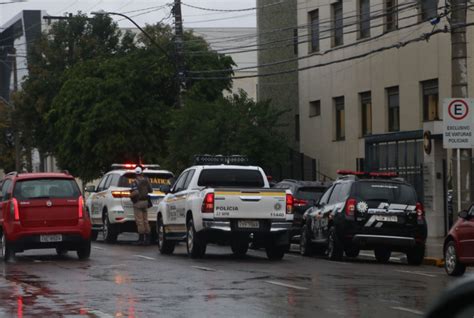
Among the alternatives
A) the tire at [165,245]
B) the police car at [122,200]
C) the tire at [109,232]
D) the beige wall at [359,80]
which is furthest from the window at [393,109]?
the tire at [165,245]

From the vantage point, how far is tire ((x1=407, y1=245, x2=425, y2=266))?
856 inches

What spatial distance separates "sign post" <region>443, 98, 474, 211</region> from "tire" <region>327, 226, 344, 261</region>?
2.51 meters

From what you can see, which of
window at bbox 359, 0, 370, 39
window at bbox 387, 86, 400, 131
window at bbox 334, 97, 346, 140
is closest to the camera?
window at bbox 387, 86, 400, 131

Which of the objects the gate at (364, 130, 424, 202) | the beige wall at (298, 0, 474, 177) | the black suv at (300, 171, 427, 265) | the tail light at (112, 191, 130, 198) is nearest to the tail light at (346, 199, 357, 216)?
the black suv at (300, 171, 427, 265)

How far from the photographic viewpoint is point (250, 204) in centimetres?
2144

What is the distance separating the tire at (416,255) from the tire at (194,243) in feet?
13.5

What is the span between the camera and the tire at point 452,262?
18000 mm

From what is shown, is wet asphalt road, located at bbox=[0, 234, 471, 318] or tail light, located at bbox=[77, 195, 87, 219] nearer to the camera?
wet asphalt road, located at bbox=[0, 234, 471, 318]

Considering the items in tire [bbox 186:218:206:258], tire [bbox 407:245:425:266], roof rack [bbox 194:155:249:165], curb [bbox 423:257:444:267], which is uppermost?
roof rack [bbox 194:155:249:165]

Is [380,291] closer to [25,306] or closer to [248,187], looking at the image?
[25,306]

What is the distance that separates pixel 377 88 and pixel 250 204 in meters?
18.2

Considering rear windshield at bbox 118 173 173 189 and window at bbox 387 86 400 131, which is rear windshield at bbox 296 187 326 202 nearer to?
rear windshield at bbox 118 173 173 189

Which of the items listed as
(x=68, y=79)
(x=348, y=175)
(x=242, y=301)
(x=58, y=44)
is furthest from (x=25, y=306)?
(x=58, y=44)

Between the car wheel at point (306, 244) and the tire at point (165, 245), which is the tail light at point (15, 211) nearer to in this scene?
the tire at point (165, 245)
